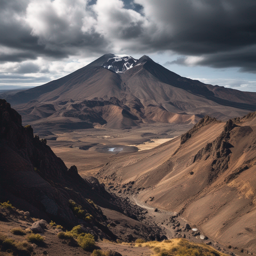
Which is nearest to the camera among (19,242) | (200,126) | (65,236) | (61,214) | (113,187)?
(19,242)

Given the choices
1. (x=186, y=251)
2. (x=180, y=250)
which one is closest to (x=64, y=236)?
(x=180, y=250)

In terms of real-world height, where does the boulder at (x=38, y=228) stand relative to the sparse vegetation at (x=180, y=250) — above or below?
above

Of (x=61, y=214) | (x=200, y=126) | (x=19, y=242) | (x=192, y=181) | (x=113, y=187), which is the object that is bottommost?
(x=113, y=187)

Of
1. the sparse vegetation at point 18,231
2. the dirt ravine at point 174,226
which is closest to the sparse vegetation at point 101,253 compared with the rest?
the sparse vegetation at point 18,231

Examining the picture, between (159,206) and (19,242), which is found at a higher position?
(19,242)

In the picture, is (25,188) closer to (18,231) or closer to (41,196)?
(41,196)

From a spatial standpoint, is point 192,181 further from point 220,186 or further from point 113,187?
point 113,187

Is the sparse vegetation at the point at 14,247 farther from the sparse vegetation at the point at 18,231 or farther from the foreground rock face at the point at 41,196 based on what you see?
the foreground rock face at the point at 41,196

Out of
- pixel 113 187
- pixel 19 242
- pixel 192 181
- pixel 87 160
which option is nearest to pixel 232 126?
pixel 192 181
